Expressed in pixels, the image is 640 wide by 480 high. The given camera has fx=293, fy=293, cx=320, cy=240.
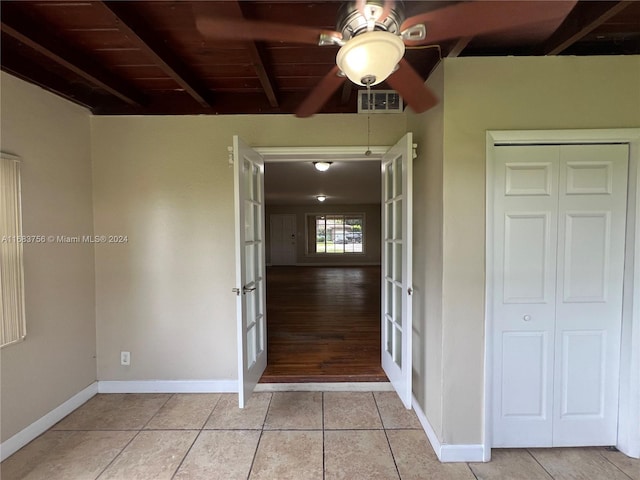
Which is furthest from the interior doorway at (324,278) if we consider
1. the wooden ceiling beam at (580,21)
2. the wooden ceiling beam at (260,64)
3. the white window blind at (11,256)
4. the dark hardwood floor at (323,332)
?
the white window blind at (11,256)

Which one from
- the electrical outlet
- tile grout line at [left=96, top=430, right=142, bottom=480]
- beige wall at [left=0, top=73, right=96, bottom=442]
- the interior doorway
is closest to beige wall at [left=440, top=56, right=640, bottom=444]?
the interior doorway

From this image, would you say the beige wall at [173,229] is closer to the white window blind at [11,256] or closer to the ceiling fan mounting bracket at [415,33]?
the white window blind at [11,256]

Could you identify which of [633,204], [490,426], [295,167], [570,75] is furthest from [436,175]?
[295,167]

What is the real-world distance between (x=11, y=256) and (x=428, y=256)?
2692mm

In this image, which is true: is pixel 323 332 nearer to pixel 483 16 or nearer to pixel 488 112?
pixel 488 112

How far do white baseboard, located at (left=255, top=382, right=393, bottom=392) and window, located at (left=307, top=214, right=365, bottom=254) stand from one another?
326 inches

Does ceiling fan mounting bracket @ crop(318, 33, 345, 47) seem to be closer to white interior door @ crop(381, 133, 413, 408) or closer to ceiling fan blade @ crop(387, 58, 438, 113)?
ceiling fan blade @ crop(387, 58, 438, 113)

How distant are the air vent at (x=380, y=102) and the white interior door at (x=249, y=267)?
0.95 meters

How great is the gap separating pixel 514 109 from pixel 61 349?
11.5ft

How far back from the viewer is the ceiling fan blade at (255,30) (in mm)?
1044

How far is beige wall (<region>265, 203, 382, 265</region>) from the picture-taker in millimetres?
10492

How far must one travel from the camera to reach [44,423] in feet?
6.75

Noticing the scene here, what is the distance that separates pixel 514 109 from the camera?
175 centimetres

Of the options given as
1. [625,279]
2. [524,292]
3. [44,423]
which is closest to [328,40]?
[524,292]
